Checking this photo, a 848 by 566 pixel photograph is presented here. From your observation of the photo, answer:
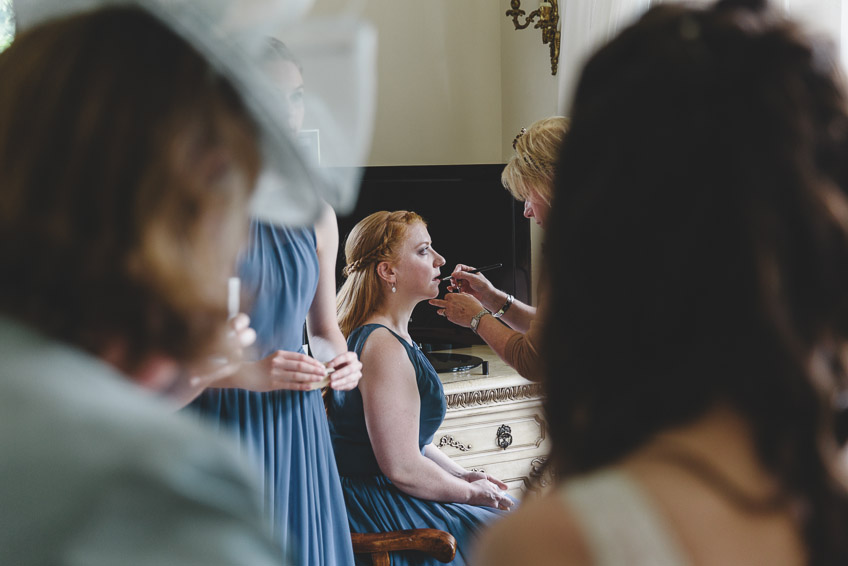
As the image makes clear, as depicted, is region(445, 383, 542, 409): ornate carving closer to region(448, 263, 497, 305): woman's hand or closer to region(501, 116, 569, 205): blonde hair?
region(448, 263, 497, 305): woman's hand

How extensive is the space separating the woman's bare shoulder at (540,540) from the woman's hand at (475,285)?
1636 mm

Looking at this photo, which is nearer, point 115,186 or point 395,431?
point 115,186

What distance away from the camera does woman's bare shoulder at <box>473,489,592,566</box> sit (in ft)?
1.60

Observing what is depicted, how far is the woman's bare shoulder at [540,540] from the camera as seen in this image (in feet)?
1.60

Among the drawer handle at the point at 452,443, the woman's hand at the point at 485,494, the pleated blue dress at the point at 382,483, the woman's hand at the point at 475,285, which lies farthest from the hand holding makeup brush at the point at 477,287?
the drawer handle at the point at 452,443

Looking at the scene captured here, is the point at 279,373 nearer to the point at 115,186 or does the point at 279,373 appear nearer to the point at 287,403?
the point at 287,403

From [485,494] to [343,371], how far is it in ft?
2.04

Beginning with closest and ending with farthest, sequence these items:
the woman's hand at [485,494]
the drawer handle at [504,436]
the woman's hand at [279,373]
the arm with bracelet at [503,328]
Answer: the woman's hand at [279,373] → the arm with bracelet at [503,328] → the woman's hand at [485,494] → the drawer handle at [504,436]

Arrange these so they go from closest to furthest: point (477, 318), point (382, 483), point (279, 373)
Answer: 1. point (279, 373)
2. point (382, 483)
3. point (477, 318)

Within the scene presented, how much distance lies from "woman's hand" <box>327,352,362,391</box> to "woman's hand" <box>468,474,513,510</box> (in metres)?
0.56

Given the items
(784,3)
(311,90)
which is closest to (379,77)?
(784,3)

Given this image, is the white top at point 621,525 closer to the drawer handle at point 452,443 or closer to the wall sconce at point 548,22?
the drawer handle at point 452,443

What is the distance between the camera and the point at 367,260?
6.77ft

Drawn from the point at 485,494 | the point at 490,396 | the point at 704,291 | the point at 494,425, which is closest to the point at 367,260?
the point at 485,494
